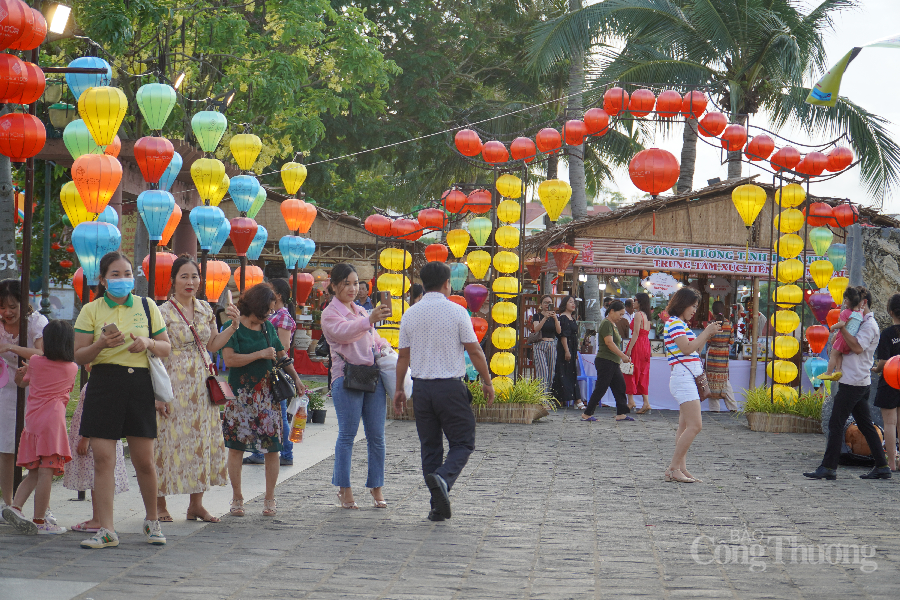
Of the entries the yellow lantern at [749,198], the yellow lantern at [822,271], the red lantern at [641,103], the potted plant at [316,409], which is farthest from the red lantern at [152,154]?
the yellow lantern at [822,271]

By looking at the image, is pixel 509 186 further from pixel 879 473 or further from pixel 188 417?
pixel 188 417

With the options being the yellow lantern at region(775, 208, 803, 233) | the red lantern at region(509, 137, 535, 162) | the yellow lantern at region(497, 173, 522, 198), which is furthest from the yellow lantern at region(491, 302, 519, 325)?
the yellow lantern at region(775, 208, 803, 233)

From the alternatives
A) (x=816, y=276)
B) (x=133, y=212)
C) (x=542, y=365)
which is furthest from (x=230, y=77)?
(x=816, y=276)

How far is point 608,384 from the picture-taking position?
13633 millimetres

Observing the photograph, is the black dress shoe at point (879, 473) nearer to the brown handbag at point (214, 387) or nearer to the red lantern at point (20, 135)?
the brown handbag at point (214, 387)

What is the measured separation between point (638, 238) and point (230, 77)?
29.0 ft

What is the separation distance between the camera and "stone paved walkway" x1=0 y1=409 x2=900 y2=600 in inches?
183

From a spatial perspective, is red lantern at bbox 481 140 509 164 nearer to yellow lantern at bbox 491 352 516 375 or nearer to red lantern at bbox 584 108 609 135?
red lantern at bbox 584 108 609 135

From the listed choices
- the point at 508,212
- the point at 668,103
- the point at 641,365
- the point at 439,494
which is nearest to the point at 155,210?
the point at 439,494

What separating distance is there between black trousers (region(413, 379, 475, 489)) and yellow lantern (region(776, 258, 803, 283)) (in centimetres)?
798

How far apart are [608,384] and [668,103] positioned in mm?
4230

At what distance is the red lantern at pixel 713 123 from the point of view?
481 inches

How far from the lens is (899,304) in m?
8.56

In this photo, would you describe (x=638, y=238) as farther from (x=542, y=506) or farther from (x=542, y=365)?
(x=542, y=506)
